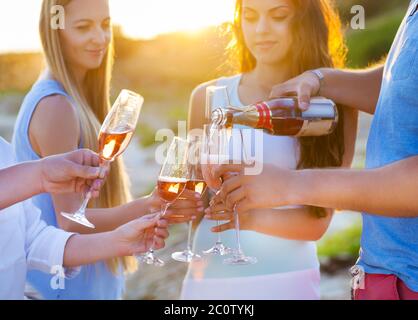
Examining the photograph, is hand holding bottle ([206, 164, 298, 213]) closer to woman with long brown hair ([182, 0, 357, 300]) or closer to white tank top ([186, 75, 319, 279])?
woman with long brown hair ([182, 0, 357, 300])

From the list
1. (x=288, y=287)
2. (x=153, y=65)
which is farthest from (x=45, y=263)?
(x=153, y=65)

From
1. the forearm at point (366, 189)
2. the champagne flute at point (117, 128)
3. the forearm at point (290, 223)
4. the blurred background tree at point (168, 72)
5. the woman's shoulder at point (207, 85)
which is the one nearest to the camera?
the forearm at point (366, 189)

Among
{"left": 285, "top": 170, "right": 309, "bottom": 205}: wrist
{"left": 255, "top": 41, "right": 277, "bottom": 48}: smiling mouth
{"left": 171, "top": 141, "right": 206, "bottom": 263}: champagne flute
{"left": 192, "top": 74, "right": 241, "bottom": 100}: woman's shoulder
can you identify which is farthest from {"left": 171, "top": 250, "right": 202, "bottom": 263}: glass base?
{"left": 255, "top": 41, "right": 277, "bottom": 48}: smiling mouth

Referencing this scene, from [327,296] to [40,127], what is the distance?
348 cm

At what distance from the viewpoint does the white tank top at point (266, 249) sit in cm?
263

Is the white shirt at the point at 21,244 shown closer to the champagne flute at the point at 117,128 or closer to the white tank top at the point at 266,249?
the champagne flute at the point at 117,128

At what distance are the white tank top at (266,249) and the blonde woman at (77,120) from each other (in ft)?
1.00

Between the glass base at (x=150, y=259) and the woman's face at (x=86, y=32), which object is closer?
the glass base at (x=150, y=259)

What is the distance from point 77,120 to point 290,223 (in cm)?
93

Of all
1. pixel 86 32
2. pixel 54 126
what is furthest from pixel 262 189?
pixel 86 32

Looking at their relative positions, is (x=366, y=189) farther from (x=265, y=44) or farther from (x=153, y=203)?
(x=265, y=44)

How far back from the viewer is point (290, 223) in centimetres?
258

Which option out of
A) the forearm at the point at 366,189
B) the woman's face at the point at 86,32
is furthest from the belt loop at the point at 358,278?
the woman's face at the point at 86,32

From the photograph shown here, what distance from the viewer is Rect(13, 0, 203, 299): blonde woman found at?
2.58 m
